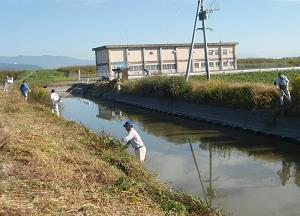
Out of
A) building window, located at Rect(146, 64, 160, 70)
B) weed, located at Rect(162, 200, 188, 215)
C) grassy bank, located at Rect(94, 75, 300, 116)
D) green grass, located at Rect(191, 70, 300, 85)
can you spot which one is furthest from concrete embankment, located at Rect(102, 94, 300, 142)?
building window, located at Rect(146, 64, 160, 70)

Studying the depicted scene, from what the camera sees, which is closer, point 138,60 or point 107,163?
point 107,163

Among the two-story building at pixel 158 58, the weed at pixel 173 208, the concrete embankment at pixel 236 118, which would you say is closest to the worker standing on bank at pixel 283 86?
the concrete embankment at pixel 236 118

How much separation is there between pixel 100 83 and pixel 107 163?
42643mm

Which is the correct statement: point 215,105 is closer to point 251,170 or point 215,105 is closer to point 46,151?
point 251,170

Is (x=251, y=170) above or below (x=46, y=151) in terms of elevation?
below

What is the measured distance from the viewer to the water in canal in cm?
1144

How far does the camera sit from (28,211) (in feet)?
21.2

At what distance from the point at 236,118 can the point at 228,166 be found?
8693 mm

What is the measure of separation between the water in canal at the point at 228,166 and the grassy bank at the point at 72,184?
78.4 inches

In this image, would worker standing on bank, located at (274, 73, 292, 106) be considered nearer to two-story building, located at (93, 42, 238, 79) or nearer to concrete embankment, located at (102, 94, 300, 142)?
Answer: concrete embankment, located at (102, 94, 300, 142)

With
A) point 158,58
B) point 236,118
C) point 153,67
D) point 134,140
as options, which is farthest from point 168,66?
point 134,140

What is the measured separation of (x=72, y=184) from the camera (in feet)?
28.0

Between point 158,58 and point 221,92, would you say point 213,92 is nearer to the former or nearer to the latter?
point 221,92

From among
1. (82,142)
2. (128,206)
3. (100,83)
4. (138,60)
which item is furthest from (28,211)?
(138,60)
